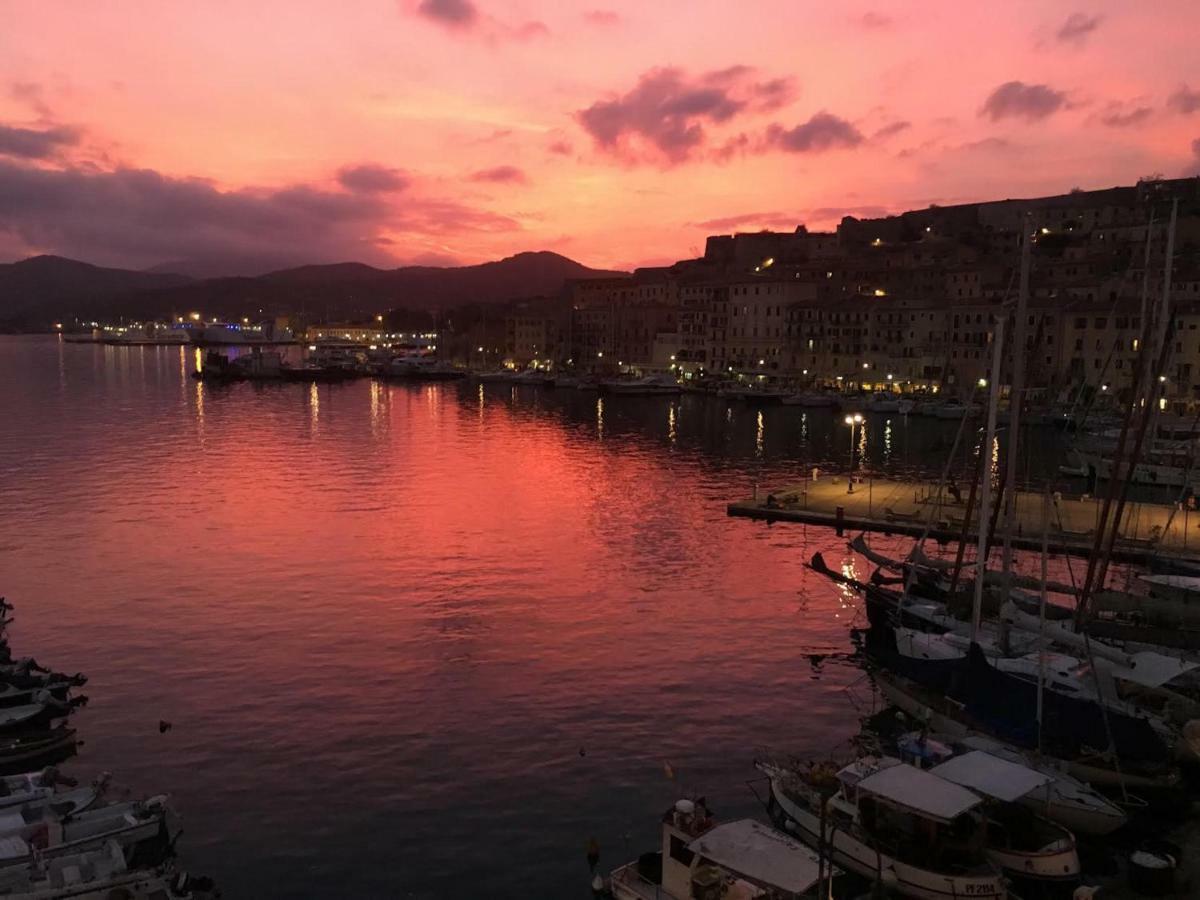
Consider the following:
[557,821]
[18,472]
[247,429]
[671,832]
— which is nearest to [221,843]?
[557,821]

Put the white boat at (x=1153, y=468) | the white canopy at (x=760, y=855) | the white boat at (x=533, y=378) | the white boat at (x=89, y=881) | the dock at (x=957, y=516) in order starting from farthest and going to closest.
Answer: the white boat at (x=533, y=378)
the white boat at (x=1153, y=468)
the dock at (x=957, y=516)
the white boat at (x=89, y=881)
the white canopy at (x=760, y=855)

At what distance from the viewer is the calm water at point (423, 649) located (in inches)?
830

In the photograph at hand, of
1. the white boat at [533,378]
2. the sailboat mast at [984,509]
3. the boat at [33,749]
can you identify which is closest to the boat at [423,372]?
the white boat at [533,378]

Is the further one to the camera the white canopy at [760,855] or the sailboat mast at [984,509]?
the sailboat mast at [984,509]

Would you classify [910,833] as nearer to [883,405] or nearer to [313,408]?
[883,405]

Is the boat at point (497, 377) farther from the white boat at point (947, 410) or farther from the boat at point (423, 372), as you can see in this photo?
the white boat at point (947, 410)

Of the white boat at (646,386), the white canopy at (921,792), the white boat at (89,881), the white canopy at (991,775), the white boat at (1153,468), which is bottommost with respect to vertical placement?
the white boat at (89,881)

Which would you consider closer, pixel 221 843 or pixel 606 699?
pixel 221 843

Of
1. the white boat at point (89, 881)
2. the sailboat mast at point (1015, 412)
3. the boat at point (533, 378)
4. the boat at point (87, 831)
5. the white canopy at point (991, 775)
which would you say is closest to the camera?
the white boat at point (89, 881)

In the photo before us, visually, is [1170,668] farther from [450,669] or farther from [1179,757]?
[450,669]

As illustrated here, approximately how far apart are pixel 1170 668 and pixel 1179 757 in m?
3.21

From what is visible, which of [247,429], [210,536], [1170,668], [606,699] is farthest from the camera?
[247,429]

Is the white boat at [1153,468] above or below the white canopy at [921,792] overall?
above

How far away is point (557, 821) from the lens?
69.6ft
